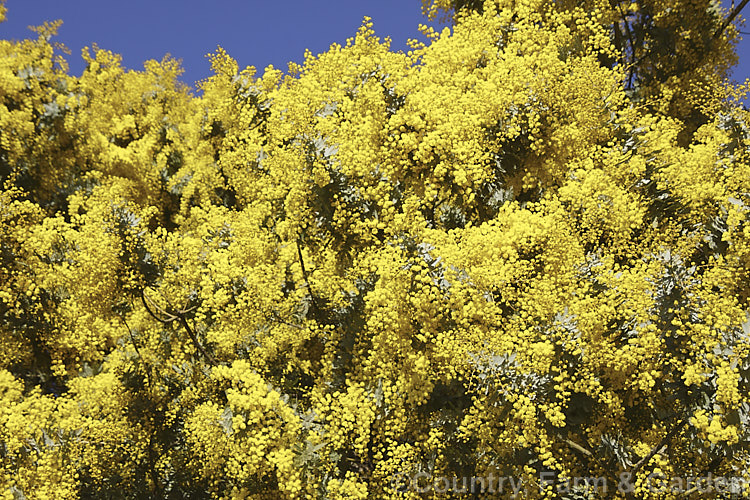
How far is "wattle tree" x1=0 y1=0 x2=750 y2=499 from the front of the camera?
859cm

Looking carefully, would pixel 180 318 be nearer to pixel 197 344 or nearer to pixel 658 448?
pixel 197 344

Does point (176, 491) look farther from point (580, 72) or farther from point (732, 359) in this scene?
point (580, 72)

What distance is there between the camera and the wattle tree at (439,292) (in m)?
8.59

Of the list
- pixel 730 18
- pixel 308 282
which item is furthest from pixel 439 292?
pixel 730 18

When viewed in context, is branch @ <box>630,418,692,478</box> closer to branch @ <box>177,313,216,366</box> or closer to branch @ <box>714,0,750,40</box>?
branch @ <box>177,313,216,366</box>

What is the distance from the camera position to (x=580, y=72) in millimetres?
11172

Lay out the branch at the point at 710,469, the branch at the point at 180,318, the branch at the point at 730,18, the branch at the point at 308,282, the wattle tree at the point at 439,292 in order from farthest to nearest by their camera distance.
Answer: the branch at the point at 730,18 → the branch at the point at 180,318 → the branch at the point at 308,282 → the wattle tree at the point at 439,292 → the branch at the point at 710,469

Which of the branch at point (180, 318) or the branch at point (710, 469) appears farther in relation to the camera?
the branch at point (180, 318)

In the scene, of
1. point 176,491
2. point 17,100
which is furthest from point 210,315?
point 17,100

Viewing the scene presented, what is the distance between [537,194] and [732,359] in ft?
15.1

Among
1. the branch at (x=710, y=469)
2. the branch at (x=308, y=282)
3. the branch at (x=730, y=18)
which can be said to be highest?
the branch at (x=730, y=18)

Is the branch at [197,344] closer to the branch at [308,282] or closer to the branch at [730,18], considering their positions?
the branch at [308,282]

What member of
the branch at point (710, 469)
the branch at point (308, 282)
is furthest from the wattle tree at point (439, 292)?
the branch at point (308, 282)

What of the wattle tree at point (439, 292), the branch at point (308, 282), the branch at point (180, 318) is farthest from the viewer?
the branch at point (180, 318)
